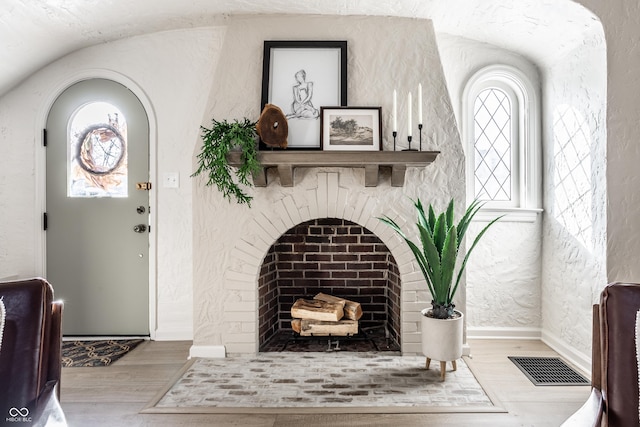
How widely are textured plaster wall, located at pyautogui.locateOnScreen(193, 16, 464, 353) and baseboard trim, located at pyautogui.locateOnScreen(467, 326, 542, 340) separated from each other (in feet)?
1.92

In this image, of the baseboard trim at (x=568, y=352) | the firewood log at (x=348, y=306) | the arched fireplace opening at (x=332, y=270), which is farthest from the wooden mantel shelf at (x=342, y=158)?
the baseboard trim at (x=568, y=352)

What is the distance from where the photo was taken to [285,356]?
270 cm

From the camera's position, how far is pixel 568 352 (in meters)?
2.72

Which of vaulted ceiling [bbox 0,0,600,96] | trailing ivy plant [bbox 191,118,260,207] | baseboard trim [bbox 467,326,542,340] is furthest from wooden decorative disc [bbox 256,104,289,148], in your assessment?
baseboard trim [bbox 467,326,542,340]

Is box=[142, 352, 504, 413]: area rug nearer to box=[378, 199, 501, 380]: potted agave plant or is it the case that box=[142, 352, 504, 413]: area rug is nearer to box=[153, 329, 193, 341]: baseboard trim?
box=[378, 199, 501, 380]: potted agave plant

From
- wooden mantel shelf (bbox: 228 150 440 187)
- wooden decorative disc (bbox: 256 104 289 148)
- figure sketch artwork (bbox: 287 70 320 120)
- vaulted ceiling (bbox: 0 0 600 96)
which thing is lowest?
wooden mantel shelf (bbox: 228 150 440 187)

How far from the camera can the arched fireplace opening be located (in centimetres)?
312

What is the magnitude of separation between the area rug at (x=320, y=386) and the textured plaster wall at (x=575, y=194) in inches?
34.9

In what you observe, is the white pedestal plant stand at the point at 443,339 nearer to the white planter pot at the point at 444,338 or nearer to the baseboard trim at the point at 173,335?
the white planter pot at the point at 444,338

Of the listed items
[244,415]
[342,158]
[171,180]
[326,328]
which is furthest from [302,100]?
[244,415]

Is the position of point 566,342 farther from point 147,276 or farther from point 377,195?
point 147,276

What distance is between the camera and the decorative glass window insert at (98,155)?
307 cm

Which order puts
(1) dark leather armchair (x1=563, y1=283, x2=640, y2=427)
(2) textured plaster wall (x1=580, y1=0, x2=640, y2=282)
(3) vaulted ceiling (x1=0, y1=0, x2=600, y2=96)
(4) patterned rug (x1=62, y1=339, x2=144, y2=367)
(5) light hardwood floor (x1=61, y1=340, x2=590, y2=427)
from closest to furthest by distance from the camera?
1. (1) dark leather armchair (x1=563, y1=283, x2=640, y2=427)
2. (5) light hardwood floor (x1=61, y1=340, x2=590, y2=427)
3. (2) textured plaster wall (x1=580, y1=0, x2=640, y2=282)
4. (3) vaulted ceiling (x1=0, y1=0, x2=600, y2=96)
5. (4) patterned rug (x1=62, y1=339, x2=144, y2=367)

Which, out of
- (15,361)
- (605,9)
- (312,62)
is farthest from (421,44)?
(15,361)
